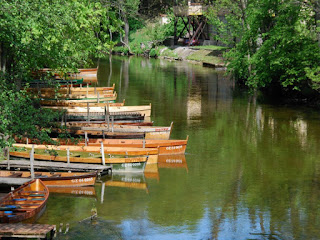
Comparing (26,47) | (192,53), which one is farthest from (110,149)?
(192,53)

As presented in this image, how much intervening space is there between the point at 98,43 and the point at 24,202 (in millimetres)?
11251

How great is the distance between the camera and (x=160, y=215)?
72.6 ft

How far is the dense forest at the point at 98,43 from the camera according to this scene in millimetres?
20188

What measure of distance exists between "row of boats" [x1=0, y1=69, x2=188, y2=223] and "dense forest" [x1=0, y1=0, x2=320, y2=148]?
1410 mm

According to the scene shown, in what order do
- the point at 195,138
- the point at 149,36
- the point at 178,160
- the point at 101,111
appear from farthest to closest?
1. the point at 149,36
2. the point at 101,111
3. the point at 195,138
4. the point at 178,160

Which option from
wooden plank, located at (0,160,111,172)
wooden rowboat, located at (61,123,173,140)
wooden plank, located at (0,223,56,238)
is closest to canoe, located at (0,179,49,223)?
wooden plank, located at (0,223,56,238)

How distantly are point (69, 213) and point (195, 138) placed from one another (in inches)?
529

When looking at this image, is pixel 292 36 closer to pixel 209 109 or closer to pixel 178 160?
pixel 209 109

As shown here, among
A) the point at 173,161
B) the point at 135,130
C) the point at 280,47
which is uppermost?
the point at 280,47

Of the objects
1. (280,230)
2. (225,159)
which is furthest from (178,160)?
(280,230)

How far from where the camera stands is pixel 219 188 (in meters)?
25.4

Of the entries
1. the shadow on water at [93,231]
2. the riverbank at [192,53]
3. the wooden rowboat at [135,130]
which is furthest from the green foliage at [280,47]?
the shadow on water at [93,231]

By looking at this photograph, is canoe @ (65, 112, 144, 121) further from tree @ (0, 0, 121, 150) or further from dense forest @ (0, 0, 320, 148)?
tree @ (0, 0, 121, 150)

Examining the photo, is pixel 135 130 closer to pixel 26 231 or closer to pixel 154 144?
pixel 154 144
